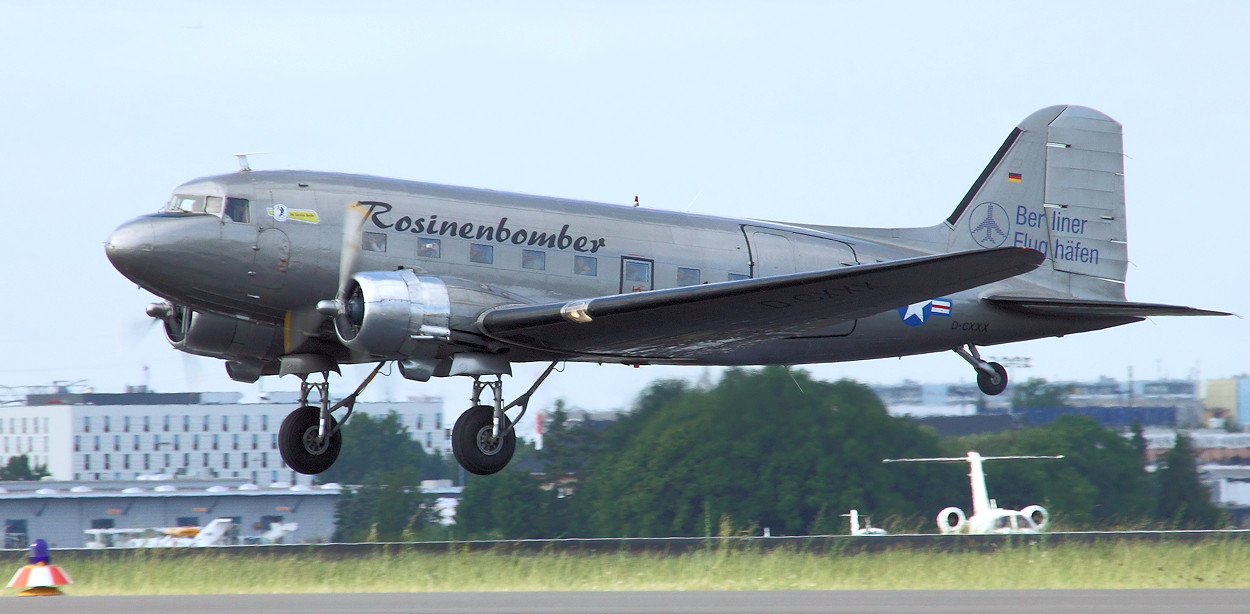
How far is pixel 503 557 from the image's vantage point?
2042cm

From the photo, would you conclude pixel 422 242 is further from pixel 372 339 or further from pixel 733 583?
pixel 733 583

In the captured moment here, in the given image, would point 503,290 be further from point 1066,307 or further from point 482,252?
point 1066,307

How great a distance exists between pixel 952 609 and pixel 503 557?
9.60m

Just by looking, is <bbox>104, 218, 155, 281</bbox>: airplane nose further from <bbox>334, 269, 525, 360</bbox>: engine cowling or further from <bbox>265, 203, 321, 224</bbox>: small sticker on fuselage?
<bbox>334, 269, 525, 360</bbox>: engine cowling

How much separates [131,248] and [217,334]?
2212mm

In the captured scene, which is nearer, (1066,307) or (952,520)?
(1066,307)

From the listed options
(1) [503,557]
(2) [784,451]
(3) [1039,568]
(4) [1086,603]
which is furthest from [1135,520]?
(4) [1086,603]

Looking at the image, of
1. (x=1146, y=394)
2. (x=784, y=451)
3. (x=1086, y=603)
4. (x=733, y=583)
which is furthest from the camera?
(x=1146, y=394)

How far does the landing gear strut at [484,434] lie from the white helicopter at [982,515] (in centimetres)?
1489

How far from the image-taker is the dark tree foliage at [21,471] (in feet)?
147

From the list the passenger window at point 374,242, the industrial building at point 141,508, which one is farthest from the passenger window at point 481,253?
the industrial building at point 141,508

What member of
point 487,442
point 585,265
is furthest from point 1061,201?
point 487,442

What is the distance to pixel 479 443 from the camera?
14586 millimetres

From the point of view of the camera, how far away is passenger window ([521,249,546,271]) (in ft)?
49.3
